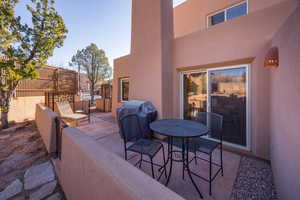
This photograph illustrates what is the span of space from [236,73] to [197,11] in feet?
13.8

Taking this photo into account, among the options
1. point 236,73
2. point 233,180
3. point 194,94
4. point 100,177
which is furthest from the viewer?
point 194,94

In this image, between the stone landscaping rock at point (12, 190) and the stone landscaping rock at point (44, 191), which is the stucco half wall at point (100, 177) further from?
the stone landscaping rock at point (12, 190)

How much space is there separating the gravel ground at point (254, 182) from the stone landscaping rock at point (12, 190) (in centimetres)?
331

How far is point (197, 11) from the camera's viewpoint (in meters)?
5.52

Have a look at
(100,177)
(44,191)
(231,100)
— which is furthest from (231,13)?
(44,191)

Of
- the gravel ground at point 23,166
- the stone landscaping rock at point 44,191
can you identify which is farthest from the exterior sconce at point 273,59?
the stone landscaping rock at point 44,191

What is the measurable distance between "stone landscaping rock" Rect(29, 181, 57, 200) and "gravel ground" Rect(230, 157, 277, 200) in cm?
277

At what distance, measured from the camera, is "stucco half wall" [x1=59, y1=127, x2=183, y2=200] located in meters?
0.78

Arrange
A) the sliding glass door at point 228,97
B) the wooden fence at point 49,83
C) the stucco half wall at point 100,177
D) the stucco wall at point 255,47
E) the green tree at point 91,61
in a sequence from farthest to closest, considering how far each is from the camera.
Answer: the green tree at point 91,61
the wooden fence at point 49,83
the sliding glass door at point 228,97
the stucco wall at point 255,47
the stucco half wall at point 100,177

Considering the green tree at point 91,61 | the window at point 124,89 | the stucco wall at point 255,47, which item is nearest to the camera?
the stucco wall at point 255,47

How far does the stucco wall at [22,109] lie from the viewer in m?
5.85

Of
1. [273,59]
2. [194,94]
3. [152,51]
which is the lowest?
[194,94]

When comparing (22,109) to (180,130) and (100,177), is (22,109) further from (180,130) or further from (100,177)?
(180,130)

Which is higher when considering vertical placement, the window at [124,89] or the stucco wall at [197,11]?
the stucco wall at [197,11]
